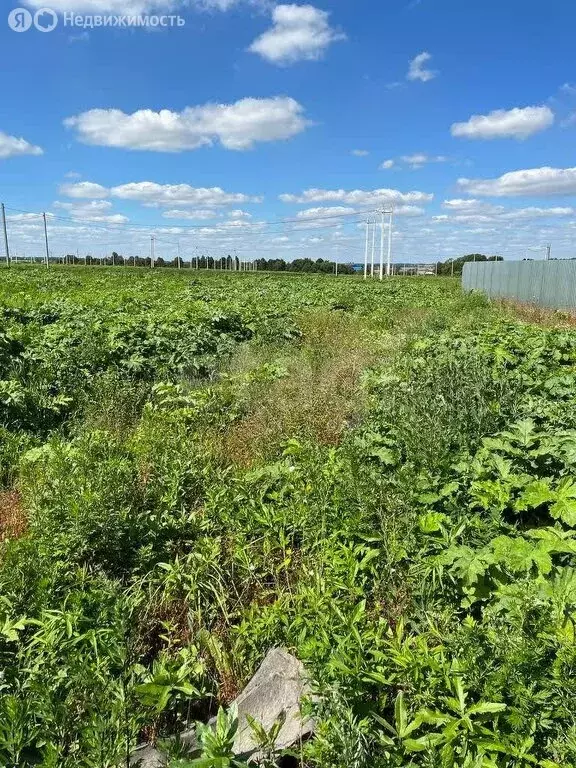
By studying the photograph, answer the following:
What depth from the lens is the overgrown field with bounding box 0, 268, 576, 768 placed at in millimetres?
2031

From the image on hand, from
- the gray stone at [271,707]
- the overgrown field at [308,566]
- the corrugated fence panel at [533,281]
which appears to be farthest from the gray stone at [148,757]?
the corrugated fence panel at [533,281]

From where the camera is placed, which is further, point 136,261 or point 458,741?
point 136,261

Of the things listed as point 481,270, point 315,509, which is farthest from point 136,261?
point 315,509

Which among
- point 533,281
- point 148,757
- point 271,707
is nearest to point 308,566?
point 271,707

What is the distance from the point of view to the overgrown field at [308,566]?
2.03m

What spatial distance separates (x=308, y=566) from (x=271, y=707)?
0.99m

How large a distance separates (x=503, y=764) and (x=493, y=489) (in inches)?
61.4

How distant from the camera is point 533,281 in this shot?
25.2 meters

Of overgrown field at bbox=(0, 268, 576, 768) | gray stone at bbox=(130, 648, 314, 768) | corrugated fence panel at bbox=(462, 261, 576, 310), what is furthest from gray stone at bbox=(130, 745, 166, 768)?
corrugated fence panel at bbox=(462, 261, 576, 310)

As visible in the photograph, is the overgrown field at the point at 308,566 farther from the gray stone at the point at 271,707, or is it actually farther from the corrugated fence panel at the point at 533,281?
the corrugated fence panel at the point at 533,281

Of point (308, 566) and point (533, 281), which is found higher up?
point (533, 281)

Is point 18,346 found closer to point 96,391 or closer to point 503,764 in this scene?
point 96,391

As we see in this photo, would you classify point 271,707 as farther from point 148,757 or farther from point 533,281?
point 533,281

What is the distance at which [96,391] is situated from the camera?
6816 millimetres
